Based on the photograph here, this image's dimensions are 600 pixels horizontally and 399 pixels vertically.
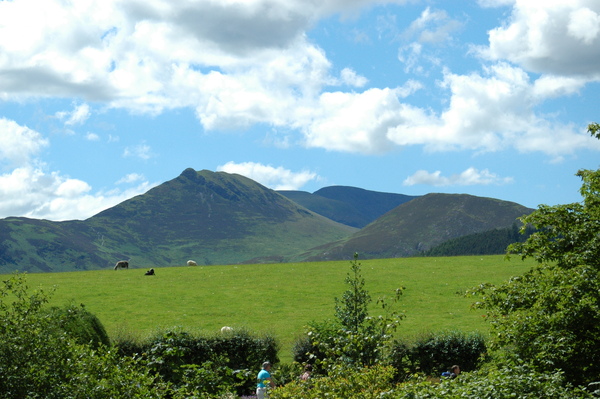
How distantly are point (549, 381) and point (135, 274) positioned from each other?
66.3m

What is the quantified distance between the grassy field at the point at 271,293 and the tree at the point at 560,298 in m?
17.9

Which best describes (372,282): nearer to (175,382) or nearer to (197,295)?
(197,295)

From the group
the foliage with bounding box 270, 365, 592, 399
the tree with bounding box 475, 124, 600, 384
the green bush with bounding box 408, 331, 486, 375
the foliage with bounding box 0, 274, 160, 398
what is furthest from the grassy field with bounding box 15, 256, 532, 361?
the foliage with bounding box 0, 274, 160, 398

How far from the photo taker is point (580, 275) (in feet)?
67.1

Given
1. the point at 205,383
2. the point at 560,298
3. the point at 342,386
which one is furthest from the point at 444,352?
the point at 205,383

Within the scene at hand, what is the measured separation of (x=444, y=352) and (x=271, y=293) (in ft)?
93.0

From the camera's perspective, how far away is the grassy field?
48.5 m

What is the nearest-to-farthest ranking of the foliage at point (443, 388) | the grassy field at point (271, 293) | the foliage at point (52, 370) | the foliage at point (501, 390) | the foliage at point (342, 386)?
1. the foliage at point (501, 390)
2. the foliage at point (443, 388)
3. the foliage at point (52, 370)
4. the foliage at point (342, 386)
5. the grassy field at point (271, 293)


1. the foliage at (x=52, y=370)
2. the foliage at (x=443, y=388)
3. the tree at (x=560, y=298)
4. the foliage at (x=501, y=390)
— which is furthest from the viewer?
the tree at (x=560, y=298)

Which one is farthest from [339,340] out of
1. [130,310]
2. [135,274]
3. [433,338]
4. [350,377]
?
[135,274]

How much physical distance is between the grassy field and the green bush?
229 inches

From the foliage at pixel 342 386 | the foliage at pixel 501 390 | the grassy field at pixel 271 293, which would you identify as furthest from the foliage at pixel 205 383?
the grassy field at pixel 271 293

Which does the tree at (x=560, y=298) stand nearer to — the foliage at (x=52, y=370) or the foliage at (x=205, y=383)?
the foliage at (x=205, y=383)

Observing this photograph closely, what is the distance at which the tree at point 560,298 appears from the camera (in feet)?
65.8
